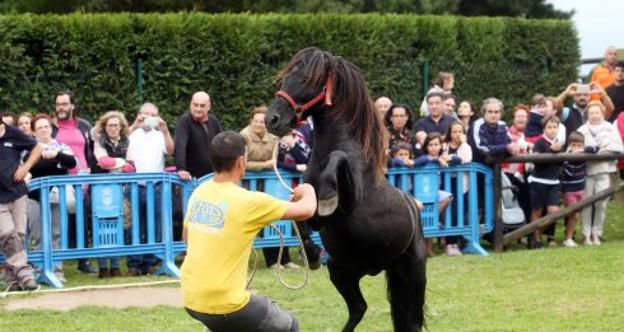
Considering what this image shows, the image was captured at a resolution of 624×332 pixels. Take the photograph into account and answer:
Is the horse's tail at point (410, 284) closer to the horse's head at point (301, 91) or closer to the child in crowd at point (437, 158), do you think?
the horse's head at point (301, 91)

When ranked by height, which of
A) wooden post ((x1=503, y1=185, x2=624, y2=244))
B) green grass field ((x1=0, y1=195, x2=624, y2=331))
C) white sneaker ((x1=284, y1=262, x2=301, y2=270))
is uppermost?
wooden post ((x1=503, y1=185, x2=624, y2=244))

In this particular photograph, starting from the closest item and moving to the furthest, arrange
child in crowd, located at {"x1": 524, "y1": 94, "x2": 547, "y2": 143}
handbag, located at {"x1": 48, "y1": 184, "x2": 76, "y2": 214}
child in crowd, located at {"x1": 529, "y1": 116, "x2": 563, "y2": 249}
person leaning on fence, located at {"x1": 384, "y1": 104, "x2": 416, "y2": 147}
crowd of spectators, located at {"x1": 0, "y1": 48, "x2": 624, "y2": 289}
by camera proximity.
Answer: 1. crowd of spectators, located at {"x1": 0, "y1": 48, "x2": 624, "y2": 289}
2. handbag, located at {"x1": 48, "y1": 184, "x2": 76, "y2": 214}
3. person leaning on fence, located at {"x1": 384, "y1": 104, "x2": 416, "y2": 147}
4. child in crowd, located at {"x1": 529, "y1": 116, "x2": 563, "y2": 249}
5. child in crowd, located at {"x1": 524, "y1": 94, "x2": 547, "y2": 143}

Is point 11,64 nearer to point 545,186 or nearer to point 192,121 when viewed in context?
point 192,121

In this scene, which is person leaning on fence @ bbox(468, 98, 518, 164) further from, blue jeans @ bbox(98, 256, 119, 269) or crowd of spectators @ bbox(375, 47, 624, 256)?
blue jeans @ bbox(98, 256, 119, 269)

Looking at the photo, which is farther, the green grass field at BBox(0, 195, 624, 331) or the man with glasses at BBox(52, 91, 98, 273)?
the man with glasses at BBox(52, 91, 98, 273)

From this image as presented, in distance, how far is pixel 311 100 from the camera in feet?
24.2

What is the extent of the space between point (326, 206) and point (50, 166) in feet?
17.6

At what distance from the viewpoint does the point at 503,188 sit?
13.7 m

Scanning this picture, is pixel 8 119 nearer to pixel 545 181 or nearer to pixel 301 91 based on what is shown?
pixel 301 91

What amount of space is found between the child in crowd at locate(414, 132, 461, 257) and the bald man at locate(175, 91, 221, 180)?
7.53 feet

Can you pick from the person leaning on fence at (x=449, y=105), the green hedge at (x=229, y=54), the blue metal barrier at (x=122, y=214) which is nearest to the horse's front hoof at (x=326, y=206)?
the blue metal barrier at (x=122, y=214)

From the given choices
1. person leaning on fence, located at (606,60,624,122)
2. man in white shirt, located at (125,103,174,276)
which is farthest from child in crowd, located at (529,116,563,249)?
man in white shirt, located at (125,103,174,276)

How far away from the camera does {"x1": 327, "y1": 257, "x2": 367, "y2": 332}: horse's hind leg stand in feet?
26.3

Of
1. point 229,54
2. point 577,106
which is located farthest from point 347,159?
point 577,106
